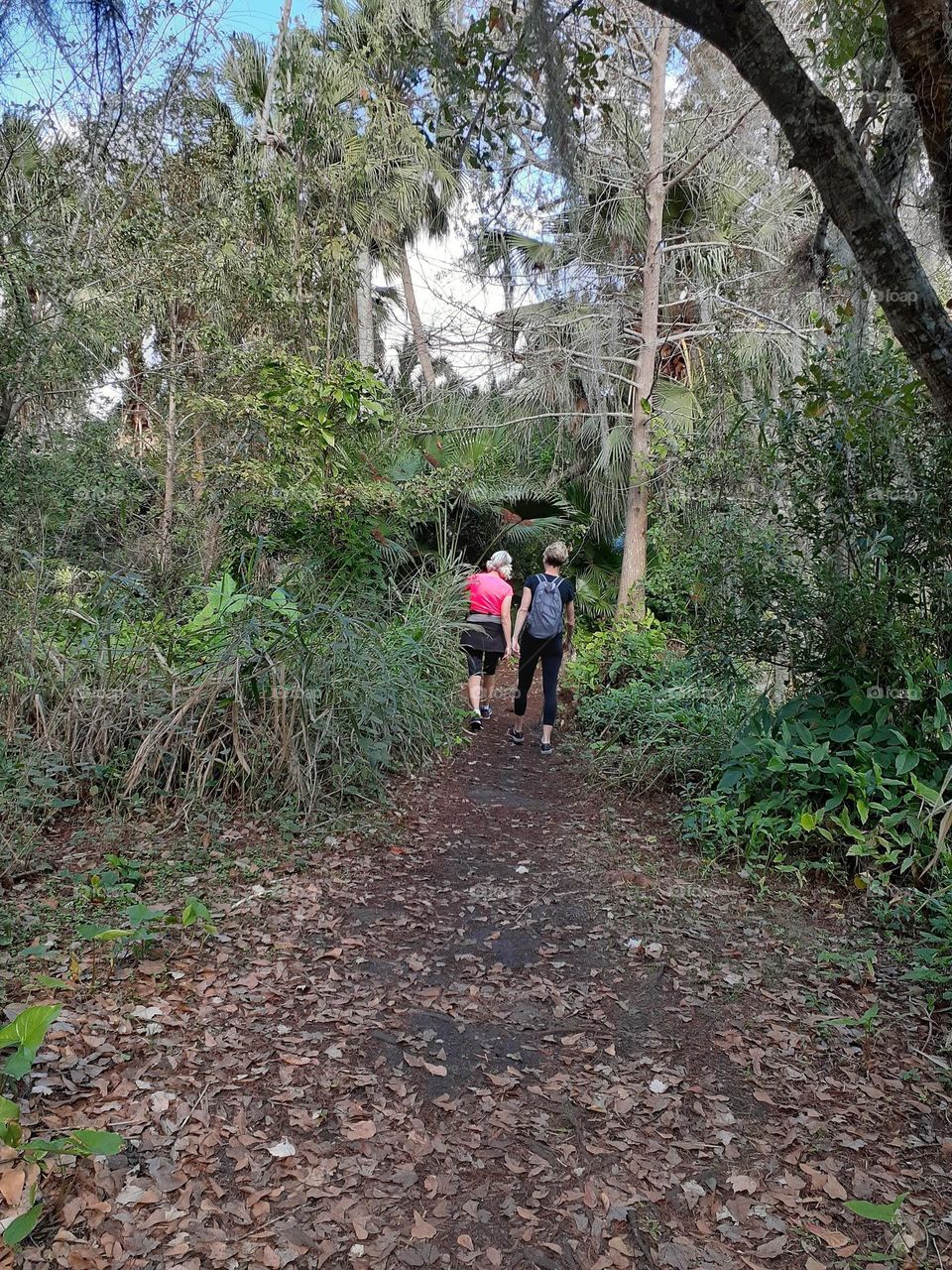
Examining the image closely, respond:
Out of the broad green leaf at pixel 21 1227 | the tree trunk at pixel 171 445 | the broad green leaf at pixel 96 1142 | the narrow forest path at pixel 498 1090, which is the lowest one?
the narrow forest path at pixel 498 1090

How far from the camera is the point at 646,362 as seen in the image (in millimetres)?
10133

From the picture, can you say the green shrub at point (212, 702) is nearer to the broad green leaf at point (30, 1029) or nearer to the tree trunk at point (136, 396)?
the broad green leaf at point (30, 1029)

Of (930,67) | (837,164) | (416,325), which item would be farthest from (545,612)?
(416,325)

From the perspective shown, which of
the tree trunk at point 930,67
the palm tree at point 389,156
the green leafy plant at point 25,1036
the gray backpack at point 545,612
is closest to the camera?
the green leafy plant at point 25,1036

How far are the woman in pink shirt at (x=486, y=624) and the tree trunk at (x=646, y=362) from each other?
255 centimetres

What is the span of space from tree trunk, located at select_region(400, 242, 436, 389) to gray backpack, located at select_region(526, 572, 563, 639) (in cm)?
544

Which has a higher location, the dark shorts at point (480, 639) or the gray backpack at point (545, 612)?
the gray backpack at point (545, 612)

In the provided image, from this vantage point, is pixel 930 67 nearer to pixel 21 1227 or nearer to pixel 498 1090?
pixel 498 1090

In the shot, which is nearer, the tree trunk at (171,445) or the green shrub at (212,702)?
the green shrub at (212,702)

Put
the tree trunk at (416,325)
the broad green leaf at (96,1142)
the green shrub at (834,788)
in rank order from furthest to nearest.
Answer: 1. the tree trunk at (416,325)
2. the green shrub at (834,788)
3. the broad green leaf at (96,1142)

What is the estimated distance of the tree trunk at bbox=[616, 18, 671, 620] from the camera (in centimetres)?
941

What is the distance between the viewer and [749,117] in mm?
9156

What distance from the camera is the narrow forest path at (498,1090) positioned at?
2062 millimetres

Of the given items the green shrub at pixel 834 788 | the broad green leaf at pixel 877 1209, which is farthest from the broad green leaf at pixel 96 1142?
the green shrub at pixel 834 788
